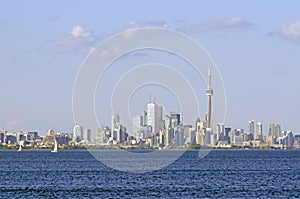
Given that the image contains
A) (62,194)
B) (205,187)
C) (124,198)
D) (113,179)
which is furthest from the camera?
(113,179)

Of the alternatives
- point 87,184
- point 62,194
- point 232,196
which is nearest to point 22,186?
point 87,184

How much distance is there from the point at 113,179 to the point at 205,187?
22065 mm

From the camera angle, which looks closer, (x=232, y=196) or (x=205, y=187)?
(x=232, y=196)

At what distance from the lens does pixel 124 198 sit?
272 feet

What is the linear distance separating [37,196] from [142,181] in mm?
26461

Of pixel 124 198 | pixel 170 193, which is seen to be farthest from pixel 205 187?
pixel 124 198

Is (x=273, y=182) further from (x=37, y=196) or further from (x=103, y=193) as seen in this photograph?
(x=37, y=196)

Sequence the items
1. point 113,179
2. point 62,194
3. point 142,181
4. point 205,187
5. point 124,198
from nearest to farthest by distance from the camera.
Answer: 1. point 124,198
2. point 62,194
3. point 205,187
4. point 142,181
5. point 113,179

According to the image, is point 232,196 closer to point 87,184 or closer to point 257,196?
point 257,196

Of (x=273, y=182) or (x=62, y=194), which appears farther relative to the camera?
(x=273, y=182)

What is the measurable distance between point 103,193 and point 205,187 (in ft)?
52.3

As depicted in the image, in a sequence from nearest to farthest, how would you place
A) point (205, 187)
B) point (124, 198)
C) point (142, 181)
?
point (124, 198) < point (205, 187) < point (142, 181)

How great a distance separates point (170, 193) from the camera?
8800 centimetres

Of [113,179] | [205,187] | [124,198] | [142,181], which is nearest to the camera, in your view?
[124,198]
